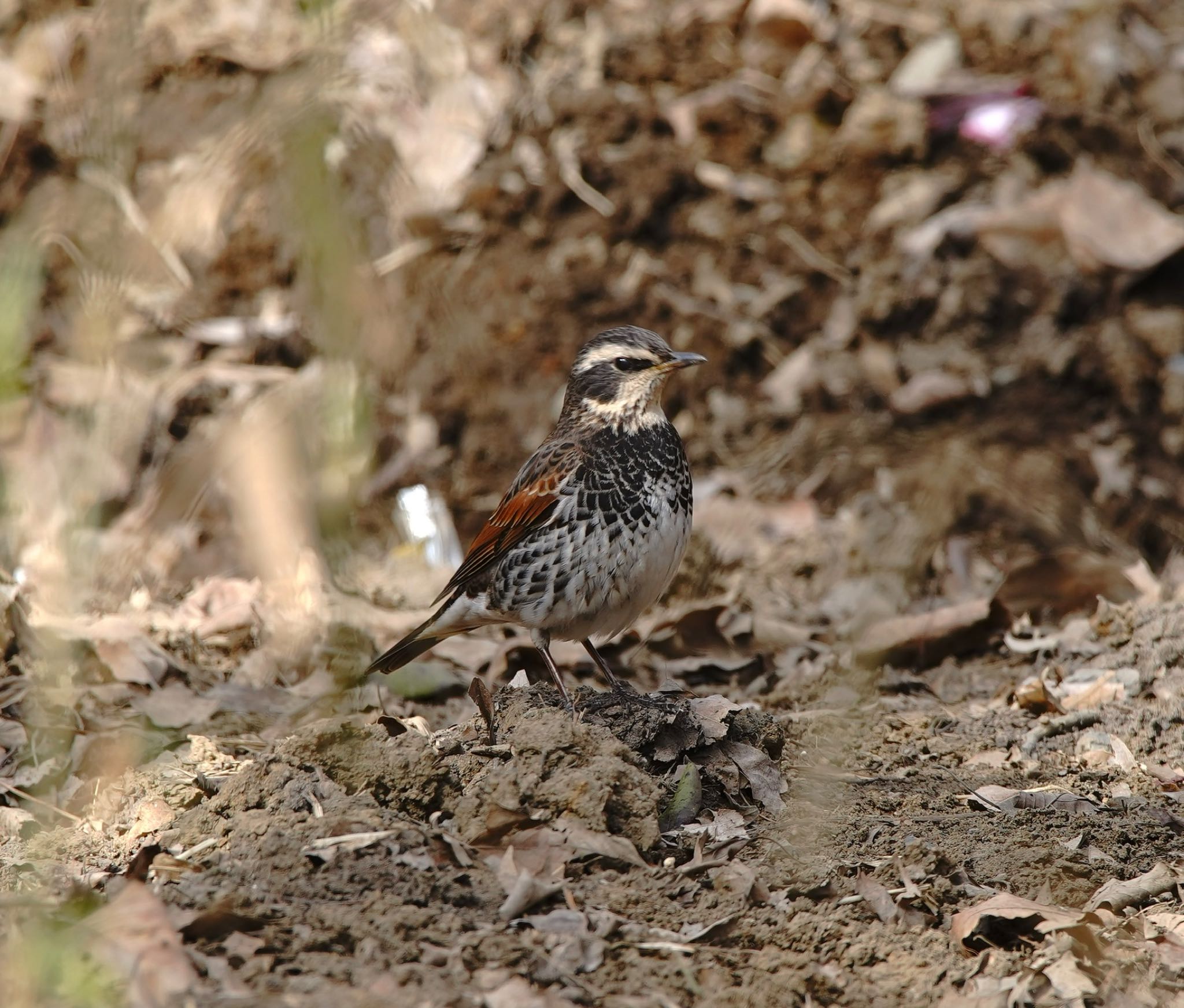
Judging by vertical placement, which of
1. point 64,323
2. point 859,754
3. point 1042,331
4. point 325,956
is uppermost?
point 325,956

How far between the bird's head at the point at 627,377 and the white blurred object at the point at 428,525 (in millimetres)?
2177

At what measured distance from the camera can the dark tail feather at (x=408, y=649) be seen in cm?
569

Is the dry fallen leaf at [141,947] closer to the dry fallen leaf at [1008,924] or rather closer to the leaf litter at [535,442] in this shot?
the leaf litter at [535,442]

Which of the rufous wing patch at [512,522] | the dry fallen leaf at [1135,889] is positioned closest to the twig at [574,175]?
the rufous wing patch at [512,522]

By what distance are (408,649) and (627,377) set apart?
4.77ft

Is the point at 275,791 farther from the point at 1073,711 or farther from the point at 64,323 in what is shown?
the point at 64,323

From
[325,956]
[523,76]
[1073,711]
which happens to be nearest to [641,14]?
[523,76]

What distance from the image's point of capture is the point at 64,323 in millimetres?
9219

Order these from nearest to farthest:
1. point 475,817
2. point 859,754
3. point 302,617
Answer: point 475,817 → point 859,754 → point 302,617

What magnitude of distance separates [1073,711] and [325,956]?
3163 mm

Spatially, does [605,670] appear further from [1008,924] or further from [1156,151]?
[1156,151]

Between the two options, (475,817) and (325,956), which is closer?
(325,956)

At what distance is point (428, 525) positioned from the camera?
8.04 meters

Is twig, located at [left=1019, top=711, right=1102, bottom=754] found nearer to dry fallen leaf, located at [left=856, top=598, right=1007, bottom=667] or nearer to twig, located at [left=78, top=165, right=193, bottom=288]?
dry fallen leaf, located at [left=856, top=598, right=1007, bottom=667]
